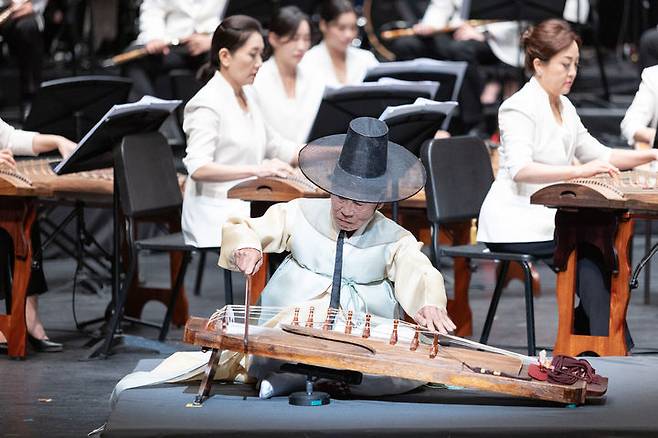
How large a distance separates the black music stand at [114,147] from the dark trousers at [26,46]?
3.25m

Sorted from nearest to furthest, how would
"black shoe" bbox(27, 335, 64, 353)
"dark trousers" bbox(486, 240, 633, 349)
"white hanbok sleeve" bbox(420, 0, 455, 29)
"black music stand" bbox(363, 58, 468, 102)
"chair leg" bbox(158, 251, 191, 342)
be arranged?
"dark trousers" bbox(486, 240, 633, 349) → "black shoe" bbox(27, 335, 64, 353) → "chair leg" bbox(158, 251, 191, 342) → "black music stand" bbox(363, 58, 468, 102) → "white hanbok sleeve" bbox(420, 0, 455, 29)

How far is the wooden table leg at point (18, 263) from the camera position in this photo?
5.77 metres

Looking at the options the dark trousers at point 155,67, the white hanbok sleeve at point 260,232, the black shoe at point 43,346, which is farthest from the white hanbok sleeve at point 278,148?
the dark trousers at point 155,67

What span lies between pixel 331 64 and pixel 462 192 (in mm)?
2162

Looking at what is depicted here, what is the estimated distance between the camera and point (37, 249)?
6.07 meters

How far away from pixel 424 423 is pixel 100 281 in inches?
159

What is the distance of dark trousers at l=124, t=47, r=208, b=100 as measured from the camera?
9.04 meters

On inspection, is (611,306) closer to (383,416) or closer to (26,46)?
(383,416)

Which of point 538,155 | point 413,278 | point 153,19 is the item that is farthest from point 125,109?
point 153,19

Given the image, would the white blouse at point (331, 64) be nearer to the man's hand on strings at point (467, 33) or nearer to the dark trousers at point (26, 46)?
the man's hand on strings at point (467, 33)

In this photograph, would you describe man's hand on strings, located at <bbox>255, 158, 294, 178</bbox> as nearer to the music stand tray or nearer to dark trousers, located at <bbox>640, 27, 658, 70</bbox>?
the music stand tray

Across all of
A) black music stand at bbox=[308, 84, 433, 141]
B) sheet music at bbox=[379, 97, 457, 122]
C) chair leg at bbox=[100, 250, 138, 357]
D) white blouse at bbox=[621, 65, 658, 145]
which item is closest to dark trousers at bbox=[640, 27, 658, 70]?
white blouse at bbox=[621, 65, 658, 145]

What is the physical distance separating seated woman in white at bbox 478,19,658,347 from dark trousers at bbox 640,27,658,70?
313cm

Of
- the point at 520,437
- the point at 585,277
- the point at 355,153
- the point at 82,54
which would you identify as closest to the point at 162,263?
the point at 82,54
